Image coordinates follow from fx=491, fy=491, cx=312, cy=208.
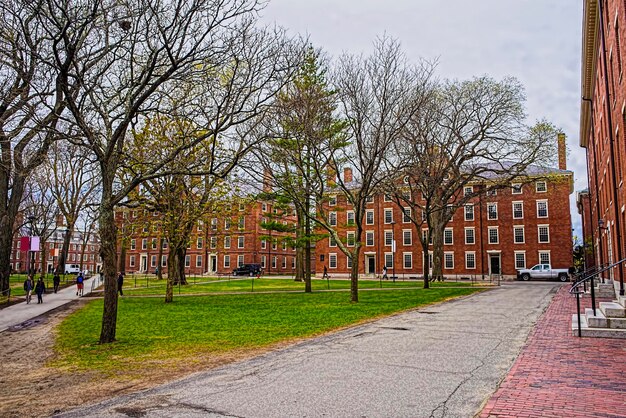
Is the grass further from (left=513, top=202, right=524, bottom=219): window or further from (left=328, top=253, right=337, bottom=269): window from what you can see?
(left=328, top=253, right=337, bottom=269): window

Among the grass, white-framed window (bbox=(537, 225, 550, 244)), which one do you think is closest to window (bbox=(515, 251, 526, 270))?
white-framed window (bbox=(537, 225, 550, 244))

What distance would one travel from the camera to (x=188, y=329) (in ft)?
42.6

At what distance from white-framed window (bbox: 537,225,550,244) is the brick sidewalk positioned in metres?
46.0

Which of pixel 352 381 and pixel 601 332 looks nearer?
pixel 352 381

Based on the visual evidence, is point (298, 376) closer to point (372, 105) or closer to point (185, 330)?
point (185, 330)

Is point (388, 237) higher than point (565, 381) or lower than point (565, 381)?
higher

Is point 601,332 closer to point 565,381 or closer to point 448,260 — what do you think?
point 565,381

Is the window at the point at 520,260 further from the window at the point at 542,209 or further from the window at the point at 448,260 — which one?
the window at the point at 448,260

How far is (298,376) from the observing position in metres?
7.21

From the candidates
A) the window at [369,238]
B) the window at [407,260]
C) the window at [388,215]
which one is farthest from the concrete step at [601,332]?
the window at [369,238]

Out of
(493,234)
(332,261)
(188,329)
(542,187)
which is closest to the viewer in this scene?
(188,329)

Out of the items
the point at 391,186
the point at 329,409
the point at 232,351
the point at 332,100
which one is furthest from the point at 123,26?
the point at 391,186

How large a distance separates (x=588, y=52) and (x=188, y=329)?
21267mm

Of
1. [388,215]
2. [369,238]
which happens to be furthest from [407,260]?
[388,215]
